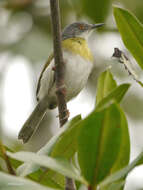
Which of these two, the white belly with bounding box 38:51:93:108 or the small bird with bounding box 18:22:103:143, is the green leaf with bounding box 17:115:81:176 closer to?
the small bird with bounding box 18:22:103:143

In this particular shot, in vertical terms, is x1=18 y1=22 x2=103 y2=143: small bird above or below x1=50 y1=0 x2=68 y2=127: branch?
below

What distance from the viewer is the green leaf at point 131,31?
193 centimetres

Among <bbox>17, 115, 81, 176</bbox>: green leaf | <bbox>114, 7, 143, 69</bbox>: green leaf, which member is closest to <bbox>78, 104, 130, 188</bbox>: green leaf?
<bbox>17, 115, 81, 176</bbox>: green leaf

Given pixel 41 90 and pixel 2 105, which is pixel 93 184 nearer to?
pixel 41 90

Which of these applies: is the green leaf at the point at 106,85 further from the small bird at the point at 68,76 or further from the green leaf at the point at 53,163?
the small bird at the point at 68,76

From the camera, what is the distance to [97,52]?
213 inches

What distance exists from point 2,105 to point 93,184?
349 centimetres

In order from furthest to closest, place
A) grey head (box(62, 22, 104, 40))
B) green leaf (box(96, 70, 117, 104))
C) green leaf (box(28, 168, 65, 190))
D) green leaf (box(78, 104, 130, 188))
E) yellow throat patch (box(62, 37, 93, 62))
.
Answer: grey head (box(62, 22, 104, 40)) → yellow throat patch (box(62, 37, 93, 62)) → green leaf (box(96, 70, 117, 104)) → green leaf (box(28, 168, 65, 190)) → green leaf (box(78, 104, 130, 188))

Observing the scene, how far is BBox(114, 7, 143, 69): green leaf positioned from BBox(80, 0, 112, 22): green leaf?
7.19 feet

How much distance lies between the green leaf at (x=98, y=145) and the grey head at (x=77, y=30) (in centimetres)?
340

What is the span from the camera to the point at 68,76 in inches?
163

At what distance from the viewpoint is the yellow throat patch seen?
14.0 ft

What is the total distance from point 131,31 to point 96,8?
2.25m

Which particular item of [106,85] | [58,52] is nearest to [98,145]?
[106,85]
